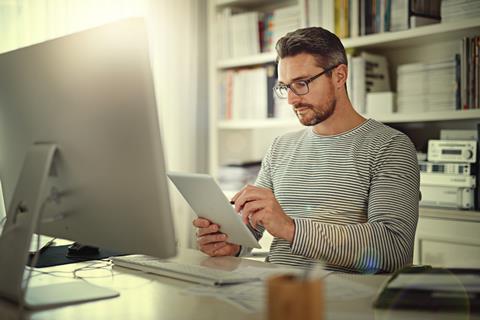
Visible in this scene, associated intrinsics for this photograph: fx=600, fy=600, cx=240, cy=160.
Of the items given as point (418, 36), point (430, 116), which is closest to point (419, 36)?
point (418, 36)

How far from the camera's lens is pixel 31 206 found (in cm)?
114

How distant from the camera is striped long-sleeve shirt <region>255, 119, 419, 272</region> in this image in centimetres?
152

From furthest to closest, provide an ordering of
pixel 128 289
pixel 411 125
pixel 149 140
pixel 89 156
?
1. pixel 411 125
2. pixel 128 289
3. pixel 89 156
4. pixel 149 140

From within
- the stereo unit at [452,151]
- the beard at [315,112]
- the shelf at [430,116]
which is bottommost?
the stereo unit at [452,151]

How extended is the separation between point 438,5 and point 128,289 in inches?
78.2

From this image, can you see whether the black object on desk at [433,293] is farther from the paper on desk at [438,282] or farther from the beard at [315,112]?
the beard at [315,112]

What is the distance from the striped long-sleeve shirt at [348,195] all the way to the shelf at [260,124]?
3.09ft

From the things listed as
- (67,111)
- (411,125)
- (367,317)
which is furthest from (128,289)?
(411,125)

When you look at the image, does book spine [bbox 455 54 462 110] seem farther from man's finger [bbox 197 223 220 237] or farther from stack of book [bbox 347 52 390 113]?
man's finger [bbox 197 223 220 237]

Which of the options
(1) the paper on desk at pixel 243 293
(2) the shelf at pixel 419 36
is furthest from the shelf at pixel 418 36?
(1) the paper on desk at pixel 243 293

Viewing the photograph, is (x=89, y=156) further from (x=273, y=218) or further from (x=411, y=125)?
(x=411, y=125)

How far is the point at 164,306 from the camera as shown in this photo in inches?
43.8

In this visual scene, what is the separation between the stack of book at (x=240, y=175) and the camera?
3213 millimetres

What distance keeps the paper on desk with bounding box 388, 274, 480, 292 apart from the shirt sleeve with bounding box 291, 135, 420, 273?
341 millimetres
